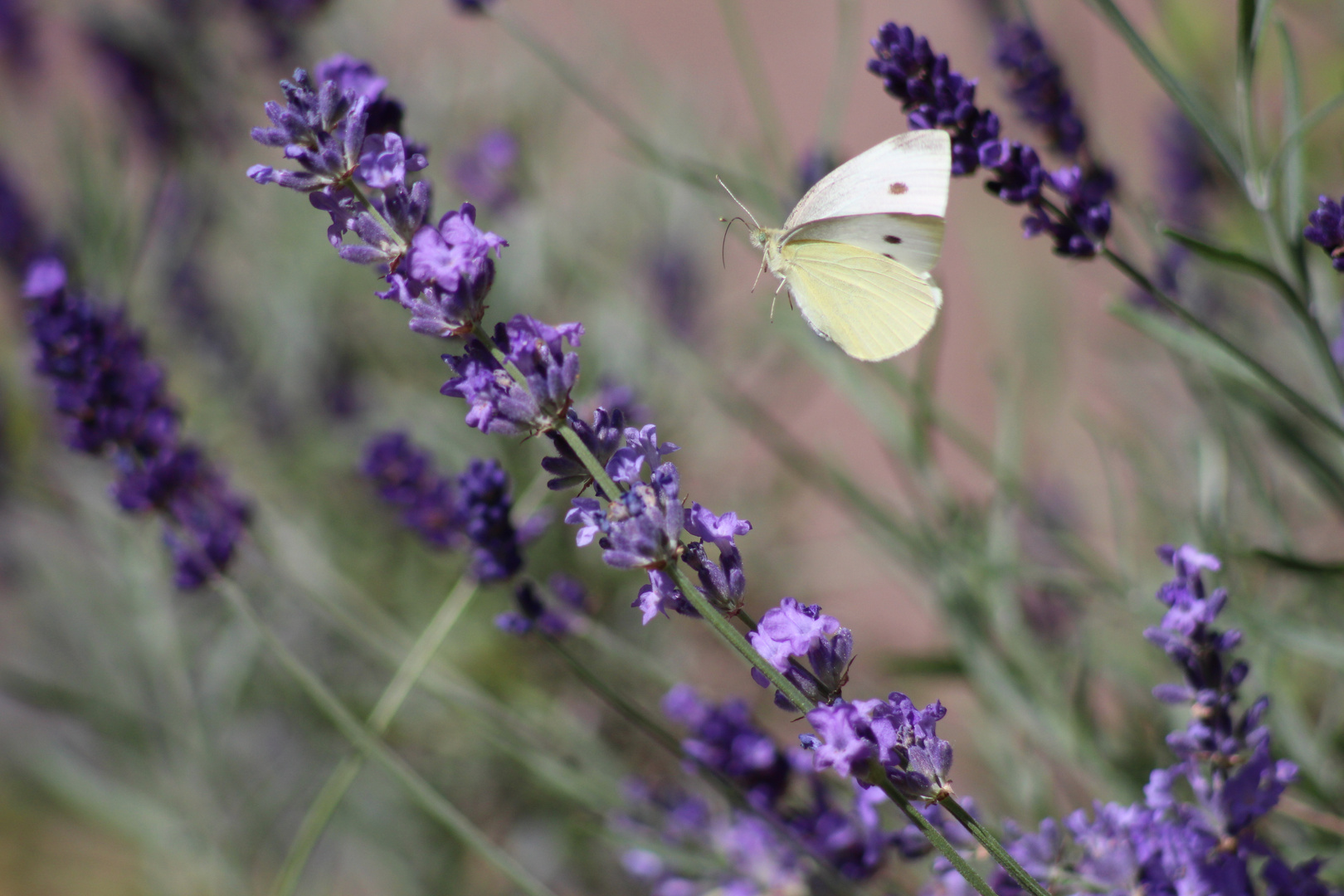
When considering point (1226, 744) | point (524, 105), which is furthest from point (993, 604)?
point (524, 105)

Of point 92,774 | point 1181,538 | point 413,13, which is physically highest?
point 413,13

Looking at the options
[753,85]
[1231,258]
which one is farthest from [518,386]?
[753,85]

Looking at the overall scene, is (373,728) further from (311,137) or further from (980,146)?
(980,146)

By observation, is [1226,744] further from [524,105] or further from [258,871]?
[524,105]

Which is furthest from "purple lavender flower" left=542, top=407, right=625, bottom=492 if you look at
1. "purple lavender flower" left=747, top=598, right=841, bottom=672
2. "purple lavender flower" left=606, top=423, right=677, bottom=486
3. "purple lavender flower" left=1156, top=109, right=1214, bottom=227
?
"purple lavender flower" left=1156, top=109, right=1214, bottom=227

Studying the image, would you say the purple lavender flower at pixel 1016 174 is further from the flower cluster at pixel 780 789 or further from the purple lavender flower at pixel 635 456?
the flower cluster at pixel 780 789

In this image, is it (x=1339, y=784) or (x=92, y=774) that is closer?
(x=1339, y=784)

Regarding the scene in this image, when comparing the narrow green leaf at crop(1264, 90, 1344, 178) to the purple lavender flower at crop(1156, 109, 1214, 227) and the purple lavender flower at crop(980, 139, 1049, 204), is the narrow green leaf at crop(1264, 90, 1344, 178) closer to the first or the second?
the purple lavender flower at crop(980, 139, 1049, 204)
